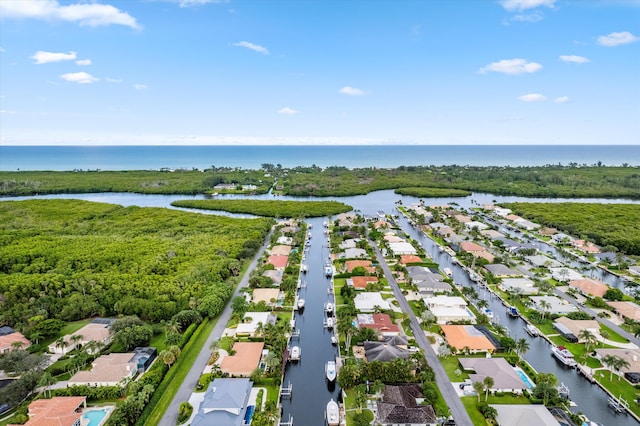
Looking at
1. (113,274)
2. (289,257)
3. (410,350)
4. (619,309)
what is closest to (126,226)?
(113,274)

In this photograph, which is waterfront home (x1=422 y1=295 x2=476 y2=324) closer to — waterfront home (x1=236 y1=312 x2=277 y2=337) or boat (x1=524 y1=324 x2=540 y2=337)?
boat (x1=524 y1=324 x2=540 y2=337)

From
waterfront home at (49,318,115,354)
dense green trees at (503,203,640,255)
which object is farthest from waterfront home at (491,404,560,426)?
dense green trees at (503,203,640,255)

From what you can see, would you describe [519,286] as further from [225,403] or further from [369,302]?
[225,403]

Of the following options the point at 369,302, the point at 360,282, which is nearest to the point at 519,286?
the point at 360,282

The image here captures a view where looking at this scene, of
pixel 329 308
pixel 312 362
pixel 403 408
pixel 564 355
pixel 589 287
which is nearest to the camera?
pixel 403 408

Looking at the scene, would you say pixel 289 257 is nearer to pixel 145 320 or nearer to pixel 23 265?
pixel 145 320

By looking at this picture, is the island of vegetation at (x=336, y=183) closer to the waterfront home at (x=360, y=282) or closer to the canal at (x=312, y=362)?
the waterfront home at (x=360, y=282)

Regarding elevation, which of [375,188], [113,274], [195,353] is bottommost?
[195,353]

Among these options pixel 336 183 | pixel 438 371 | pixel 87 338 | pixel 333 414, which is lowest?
pixel 333 414
